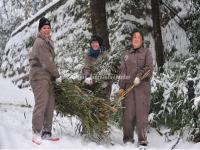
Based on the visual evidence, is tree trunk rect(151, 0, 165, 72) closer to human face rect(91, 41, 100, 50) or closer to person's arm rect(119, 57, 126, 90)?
person's arm rect(119, 57, 126, 90)

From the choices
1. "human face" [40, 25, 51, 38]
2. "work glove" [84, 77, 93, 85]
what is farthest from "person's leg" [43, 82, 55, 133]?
"human face" [40, 25, 51, 38]

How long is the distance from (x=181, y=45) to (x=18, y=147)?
6531 millimetres

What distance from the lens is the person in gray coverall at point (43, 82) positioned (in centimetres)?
645

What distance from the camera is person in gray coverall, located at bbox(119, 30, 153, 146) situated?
6781mm

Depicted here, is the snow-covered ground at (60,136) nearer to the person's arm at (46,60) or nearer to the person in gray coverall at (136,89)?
the person in gray coverall at (136,89)

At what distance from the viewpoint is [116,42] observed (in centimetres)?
1152

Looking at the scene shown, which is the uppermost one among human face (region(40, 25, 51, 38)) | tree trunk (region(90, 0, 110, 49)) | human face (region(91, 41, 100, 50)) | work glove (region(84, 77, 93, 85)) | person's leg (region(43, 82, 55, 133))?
tree trunk (region(90, 0, 110, 49))

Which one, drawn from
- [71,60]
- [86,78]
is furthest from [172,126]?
[71,60]

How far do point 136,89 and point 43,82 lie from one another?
1.39 m

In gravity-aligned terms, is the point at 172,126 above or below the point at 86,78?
below

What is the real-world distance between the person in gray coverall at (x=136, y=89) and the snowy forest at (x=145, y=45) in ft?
0.93

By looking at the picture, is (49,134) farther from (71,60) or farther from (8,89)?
(8,89)

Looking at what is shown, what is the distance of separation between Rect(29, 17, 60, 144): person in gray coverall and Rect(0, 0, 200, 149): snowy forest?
335 millimetres

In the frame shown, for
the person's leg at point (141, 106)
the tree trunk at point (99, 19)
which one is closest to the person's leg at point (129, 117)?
the person's leg at point (141, 106)
